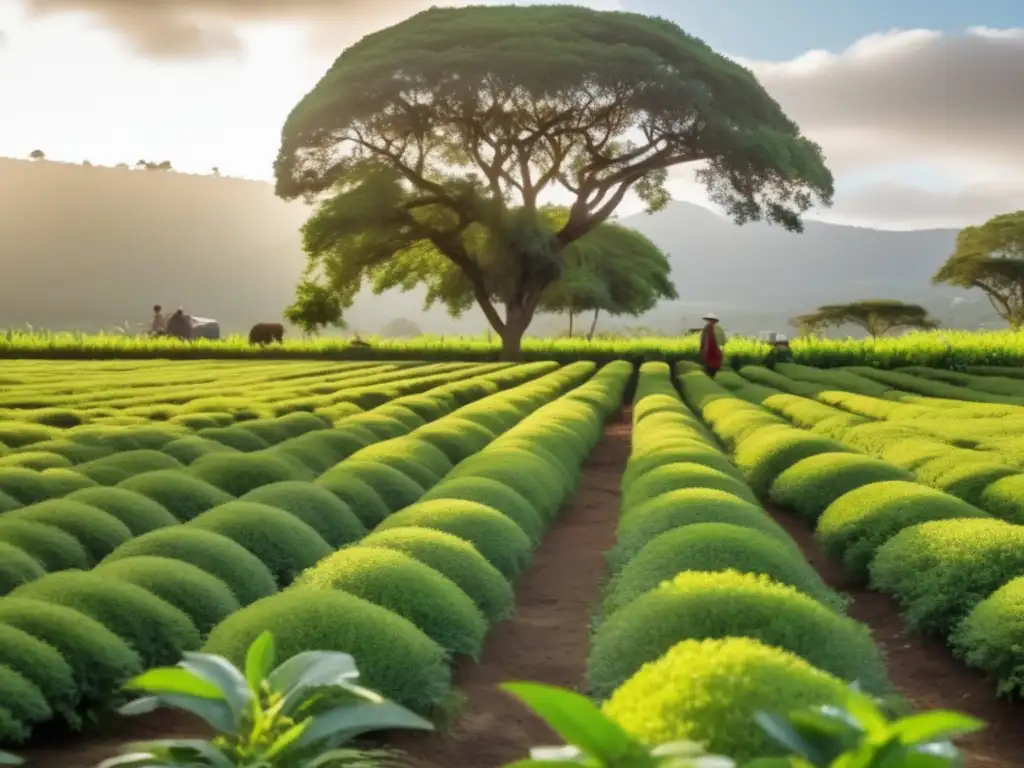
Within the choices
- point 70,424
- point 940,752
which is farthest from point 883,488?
point 70,424

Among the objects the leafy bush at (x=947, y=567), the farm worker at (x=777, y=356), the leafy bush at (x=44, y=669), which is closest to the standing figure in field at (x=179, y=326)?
the farm worker at (x=777, y=356)

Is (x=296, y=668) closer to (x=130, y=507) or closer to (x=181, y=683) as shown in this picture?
(x=181, y=683)

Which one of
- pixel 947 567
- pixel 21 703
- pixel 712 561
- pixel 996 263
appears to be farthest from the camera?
pixel 996 263

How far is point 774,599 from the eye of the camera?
4207mm

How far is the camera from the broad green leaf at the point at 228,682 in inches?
85.7

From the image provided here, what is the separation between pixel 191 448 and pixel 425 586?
A: 236 inches

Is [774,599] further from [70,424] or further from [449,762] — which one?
[70,424]

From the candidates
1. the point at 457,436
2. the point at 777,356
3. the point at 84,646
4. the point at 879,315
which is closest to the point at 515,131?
the point at 777,356

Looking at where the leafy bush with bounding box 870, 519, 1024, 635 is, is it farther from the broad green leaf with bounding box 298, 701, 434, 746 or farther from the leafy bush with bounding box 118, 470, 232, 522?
the leafy bush with bounding box 118, 470, 232, 522

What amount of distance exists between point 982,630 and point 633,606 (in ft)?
6.28

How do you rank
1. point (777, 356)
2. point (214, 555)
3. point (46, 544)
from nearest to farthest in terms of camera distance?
point (214, 555)
point (46, 544)
point (777, 356)

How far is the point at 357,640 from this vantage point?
409 cm

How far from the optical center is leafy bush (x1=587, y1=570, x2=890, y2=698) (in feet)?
13.0

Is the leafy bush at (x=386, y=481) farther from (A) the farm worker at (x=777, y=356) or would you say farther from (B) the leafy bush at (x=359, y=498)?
(A) the farm worker at (x=777, y=356)
